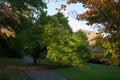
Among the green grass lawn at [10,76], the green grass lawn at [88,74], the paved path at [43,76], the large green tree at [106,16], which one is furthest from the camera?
the green grass lawn at [88,74]

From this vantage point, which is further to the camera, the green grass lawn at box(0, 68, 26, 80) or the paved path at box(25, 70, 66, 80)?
the paved path at box(25, 70, 66, 80)

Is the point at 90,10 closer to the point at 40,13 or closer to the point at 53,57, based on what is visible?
the point at 53,57

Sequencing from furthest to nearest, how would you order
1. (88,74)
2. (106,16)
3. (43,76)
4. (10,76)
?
(88,74), (43,76), (10,76), (106,16)

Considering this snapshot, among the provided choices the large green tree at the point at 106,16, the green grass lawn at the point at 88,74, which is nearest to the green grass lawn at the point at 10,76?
the green grass lawn at the point at 88,74

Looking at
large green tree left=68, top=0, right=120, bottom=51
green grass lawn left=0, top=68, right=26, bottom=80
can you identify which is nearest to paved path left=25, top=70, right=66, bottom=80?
green grass lawn left=0, top=68, right=26, bottom=80

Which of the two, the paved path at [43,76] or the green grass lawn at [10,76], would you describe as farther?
the paved path at [43,76]

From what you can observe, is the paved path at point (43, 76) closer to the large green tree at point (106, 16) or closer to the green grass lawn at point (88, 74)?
the green grass lawn at point (88, 74)

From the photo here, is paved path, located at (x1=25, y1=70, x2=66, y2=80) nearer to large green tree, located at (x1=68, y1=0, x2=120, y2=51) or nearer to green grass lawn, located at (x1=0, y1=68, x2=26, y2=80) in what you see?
green grass lawn, located at (x1=0, y1=68, x2=26, y2=80)

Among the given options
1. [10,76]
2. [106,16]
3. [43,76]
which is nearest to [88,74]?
[43,76]

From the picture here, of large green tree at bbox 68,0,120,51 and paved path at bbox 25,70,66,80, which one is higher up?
large green tree at bbox 68,0,120,51

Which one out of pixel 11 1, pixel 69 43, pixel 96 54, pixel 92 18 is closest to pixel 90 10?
pixel 92 18

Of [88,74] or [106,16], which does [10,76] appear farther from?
[106,16]

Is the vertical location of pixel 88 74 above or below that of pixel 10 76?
above

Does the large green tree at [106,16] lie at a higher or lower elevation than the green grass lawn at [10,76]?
higher
